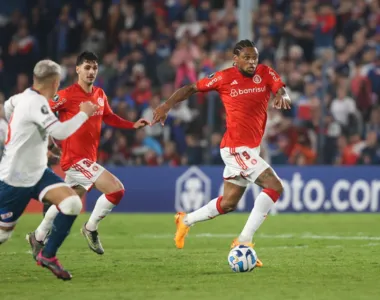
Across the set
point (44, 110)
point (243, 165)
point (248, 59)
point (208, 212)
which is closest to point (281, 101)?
point (248, 59)

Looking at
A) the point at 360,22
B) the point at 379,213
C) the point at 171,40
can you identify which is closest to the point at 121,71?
the point at 171,40

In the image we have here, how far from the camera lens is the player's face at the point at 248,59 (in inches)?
424

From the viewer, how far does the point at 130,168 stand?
19.6 metres

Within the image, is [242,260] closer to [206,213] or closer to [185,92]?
[206,213]

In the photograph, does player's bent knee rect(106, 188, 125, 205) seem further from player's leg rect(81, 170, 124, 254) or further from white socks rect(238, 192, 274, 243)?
white socks rect(238, 192, 274, 243)

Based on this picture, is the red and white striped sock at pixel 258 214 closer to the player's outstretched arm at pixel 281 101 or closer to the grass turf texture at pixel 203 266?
the grass turf texture at pixel 203 266

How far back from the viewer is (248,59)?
10773 mm

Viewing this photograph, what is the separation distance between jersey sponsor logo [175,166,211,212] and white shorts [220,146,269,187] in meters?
8.13

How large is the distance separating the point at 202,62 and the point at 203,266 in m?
10.9

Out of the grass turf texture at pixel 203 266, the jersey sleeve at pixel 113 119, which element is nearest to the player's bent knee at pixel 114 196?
Result: the grass turf texture at pixel 203 266

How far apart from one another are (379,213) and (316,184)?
4.37 ft

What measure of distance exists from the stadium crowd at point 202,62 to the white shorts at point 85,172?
15.8ft

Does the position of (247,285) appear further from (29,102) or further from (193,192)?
(193,192)

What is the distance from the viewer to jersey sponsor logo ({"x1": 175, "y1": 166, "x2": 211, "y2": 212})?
62.8 ft
